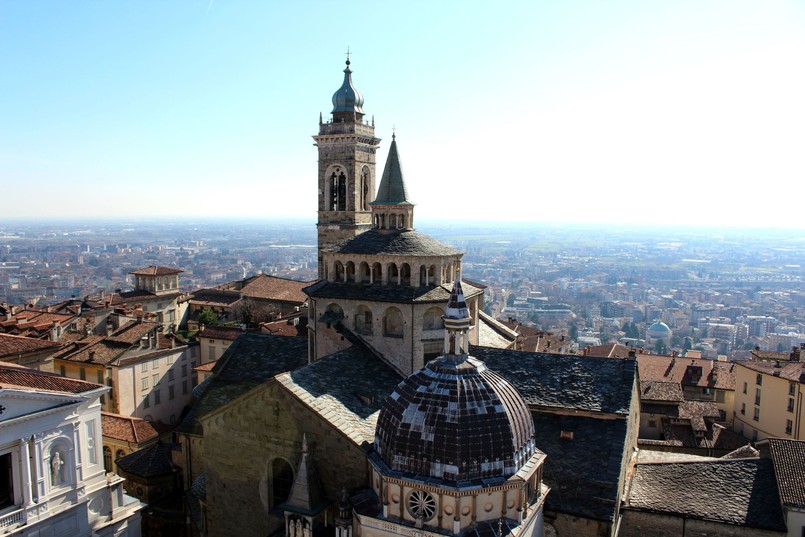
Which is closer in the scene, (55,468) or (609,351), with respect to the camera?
(55,468)

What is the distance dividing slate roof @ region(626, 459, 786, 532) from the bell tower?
132ft

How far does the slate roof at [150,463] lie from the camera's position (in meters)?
33.1

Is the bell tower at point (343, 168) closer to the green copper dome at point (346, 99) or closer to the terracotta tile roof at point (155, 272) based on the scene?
the green copper dome at point (346, 99)

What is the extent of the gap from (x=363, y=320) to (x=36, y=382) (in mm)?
13387

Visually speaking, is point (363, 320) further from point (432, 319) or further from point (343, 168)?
point (343, 168)

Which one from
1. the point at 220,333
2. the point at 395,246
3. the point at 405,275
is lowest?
the point at 220,333

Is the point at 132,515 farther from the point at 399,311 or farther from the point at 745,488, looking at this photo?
the point at 745,488

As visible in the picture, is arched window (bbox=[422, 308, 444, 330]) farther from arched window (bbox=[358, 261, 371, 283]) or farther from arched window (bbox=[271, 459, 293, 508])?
arched window (bbox=[271, 459, 293, 508])

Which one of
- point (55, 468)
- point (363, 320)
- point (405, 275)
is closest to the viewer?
point (55, 468)

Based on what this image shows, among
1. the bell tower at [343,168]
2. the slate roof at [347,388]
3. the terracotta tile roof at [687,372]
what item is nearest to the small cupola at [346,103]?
the bell tower at [343,168]

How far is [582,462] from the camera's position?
22281mm

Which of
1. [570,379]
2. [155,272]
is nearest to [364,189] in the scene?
[155,272]

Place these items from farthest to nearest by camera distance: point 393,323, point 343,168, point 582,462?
point 343,168 < point 393,323 < point 582,462

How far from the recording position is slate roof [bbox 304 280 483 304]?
26.8m
